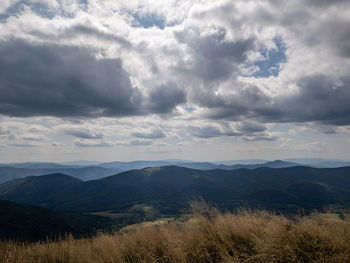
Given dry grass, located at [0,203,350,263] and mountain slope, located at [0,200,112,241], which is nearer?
dry grass, located at [0,203,350,263]

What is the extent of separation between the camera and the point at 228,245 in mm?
5559

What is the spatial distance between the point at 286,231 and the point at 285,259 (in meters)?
0.94

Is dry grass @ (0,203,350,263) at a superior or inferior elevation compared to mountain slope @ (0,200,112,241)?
superior

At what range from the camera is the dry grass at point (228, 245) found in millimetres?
4676

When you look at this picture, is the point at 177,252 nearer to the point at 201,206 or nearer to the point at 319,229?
the point at 201,206

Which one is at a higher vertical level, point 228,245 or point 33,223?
point 228,245

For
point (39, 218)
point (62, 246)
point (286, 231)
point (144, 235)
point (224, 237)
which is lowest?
point (39, 218)

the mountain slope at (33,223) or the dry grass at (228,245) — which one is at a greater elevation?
the dry grass at (228,245)

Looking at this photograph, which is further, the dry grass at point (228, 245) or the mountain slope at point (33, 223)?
the mountain slope at point (33, 223)

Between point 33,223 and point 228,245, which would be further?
point 33,223

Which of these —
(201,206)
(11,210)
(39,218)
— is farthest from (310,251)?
(11,210)

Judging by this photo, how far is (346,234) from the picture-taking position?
5.07 m

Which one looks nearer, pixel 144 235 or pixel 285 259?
pixel 285 259

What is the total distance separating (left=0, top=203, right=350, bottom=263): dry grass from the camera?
184 inches
